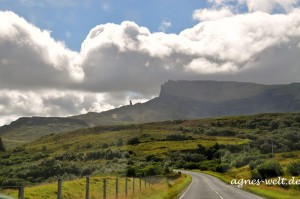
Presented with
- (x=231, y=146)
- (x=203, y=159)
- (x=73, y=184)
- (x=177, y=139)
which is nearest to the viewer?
(x=73, y=184)

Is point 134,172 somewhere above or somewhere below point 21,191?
below

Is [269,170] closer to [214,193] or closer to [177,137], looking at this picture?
[214,193]

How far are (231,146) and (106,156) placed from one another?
2069 inches

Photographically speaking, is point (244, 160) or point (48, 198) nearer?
point (48, 198)

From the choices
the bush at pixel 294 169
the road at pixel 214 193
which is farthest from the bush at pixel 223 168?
the road at pixel 214 193

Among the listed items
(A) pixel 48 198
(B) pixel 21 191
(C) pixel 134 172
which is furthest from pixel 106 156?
(B) pixel 21 191

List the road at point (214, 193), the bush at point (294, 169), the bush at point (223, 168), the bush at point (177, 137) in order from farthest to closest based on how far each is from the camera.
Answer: the bush at point (177, 137) < the bush at point (223, 168) < the bush at point (294, 169) < the road at point (214, 193)

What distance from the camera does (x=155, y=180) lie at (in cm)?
5834

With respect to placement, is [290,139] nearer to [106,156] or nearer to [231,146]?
[231,146]

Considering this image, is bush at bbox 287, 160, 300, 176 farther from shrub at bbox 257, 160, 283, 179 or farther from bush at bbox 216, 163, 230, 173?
bush at bbox 216, 163, 230, 173

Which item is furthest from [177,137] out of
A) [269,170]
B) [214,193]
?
[214,193]

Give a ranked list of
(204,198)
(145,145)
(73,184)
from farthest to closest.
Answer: (145,145) → (204,198) → (73,184)

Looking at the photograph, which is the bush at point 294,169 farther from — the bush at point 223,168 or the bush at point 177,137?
the bush at point 177,137

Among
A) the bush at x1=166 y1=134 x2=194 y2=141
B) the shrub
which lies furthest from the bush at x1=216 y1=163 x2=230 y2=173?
the bush at x1=166 y1=134 x2=194 y2=141
